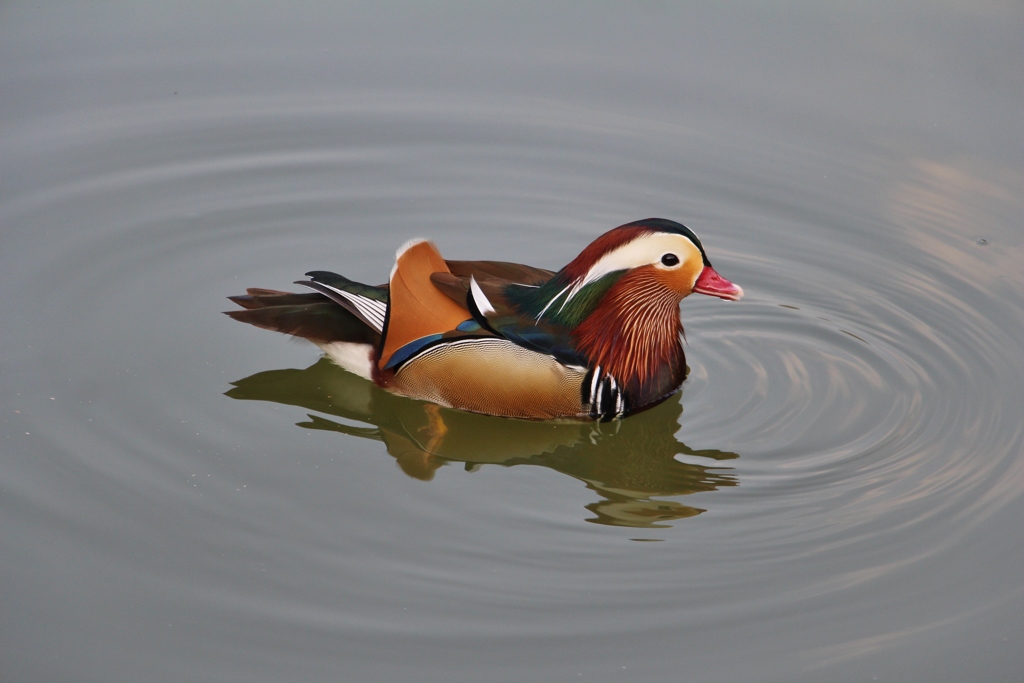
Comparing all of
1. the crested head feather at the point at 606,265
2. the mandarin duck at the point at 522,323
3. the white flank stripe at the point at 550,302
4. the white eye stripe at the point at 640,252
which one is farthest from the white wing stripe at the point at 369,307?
the white eye stripe at the point at 640,252

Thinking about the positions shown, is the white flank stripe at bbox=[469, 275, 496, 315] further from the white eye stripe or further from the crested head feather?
the white eye stripe

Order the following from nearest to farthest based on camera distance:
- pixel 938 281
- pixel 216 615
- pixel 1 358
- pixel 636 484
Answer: pixel 216 615 < pixel 636 484 < pixel 1 358 < pixel 938 281

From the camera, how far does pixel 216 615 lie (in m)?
5.05

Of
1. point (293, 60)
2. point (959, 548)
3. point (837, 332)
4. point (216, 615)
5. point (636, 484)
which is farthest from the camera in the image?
point (293, 60)

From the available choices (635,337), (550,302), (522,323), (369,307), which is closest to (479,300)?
(522,323)

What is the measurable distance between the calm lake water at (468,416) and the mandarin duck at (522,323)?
0.18 m

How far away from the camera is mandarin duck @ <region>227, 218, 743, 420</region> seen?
6.41m

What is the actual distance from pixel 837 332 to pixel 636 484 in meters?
1.87

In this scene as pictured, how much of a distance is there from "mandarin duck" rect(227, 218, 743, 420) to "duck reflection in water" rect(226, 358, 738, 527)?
8 cm

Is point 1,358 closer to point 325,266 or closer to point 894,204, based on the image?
point 325,266

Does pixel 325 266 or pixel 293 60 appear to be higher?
pixel 293 60

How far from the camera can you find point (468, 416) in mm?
6562

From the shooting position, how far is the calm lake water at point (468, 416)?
5070 mm

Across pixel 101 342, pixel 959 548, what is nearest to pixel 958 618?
pixel 959 548
